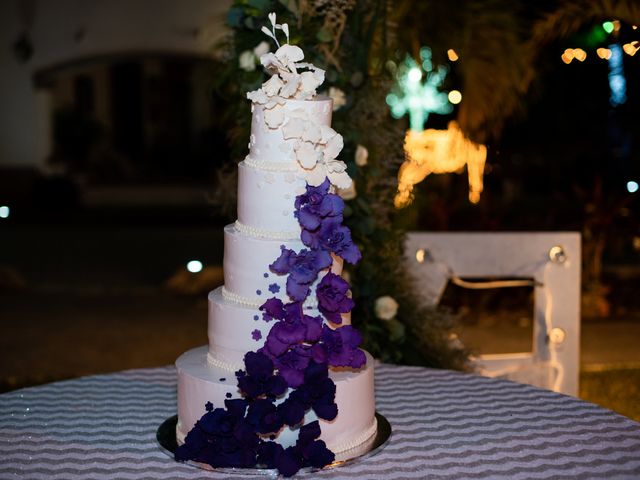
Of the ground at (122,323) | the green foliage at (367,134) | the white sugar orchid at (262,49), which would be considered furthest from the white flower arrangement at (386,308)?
the ground at (122,323)

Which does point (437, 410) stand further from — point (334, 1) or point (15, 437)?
point (334, 1)

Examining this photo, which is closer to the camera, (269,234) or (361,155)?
(269,234)

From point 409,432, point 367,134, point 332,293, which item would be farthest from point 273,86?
point 367,134

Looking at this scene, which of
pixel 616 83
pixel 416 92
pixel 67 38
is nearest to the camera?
pixel 416 92

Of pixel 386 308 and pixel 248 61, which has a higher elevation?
pixel 248 61

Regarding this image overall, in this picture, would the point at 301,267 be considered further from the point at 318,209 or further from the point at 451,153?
the point at 451,153

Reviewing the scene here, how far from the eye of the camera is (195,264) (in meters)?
4.90

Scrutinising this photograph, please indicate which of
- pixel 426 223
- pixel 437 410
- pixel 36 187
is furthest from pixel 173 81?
pixel 437 410

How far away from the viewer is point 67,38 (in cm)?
1480

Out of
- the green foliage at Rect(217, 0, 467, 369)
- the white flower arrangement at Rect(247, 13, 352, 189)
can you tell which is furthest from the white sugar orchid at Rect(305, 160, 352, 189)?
the green foliage at Rect(217, 0, 467, 369)

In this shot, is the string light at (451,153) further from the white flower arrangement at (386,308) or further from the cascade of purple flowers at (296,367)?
the cascade of purple flowers at (296,367)

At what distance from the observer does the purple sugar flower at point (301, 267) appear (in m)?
3.21

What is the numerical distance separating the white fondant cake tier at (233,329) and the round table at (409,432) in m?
0.38

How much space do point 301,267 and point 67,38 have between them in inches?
491
